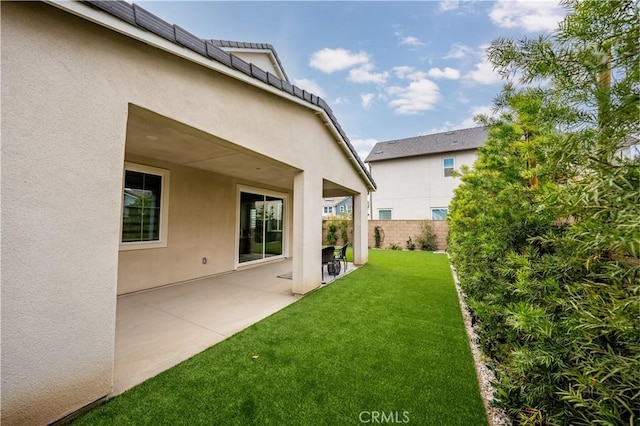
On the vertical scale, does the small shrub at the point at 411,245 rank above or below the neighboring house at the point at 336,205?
below

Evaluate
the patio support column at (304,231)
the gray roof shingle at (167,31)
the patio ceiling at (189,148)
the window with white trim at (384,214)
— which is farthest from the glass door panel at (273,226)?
the window with white trim at (384,214)

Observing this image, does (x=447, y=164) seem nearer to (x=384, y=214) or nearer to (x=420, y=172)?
(x=420, y=172)

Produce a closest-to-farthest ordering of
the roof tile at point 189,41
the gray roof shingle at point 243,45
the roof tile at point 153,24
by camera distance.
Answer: the roof tile at point 153,24, the roof tile at point 189,41, the gray roof shingle at point 243,45

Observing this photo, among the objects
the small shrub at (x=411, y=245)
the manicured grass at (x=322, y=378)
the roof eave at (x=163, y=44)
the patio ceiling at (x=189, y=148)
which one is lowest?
the manicured grass at (x=322, y=378)

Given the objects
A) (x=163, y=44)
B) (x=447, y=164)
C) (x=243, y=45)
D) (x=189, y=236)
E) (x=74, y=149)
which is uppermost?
(x=243, y=45)

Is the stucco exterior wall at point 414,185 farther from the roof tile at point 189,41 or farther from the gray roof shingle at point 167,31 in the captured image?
the roof tile at point 189,41

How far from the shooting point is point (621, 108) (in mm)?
1469

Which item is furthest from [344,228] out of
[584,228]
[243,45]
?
[584,228]

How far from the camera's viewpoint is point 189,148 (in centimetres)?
583

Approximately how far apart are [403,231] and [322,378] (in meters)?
15.7

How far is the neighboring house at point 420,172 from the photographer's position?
65.7ft

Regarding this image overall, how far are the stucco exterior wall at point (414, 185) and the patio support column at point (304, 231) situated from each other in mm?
16486

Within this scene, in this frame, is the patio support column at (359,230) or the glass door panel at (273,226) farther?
the glass door panel at (273,226)

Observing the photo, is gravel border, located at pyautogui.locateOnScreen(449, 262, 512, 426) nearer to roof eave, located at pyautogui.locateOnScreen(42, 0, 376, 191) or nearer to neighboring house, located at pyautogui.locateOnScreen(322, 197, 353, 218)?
roof eave, located at pyautogui.locateOnScreen(42, 0, 376, 191)
